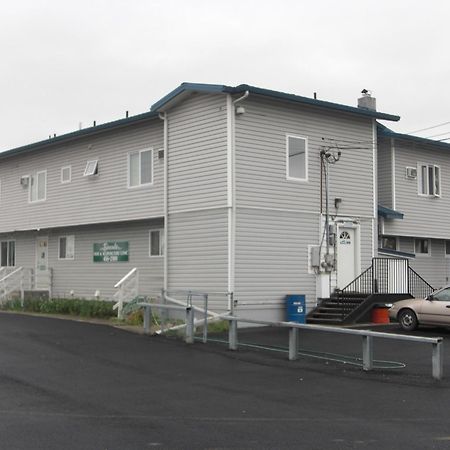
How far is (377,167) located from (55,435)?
19.3 metres

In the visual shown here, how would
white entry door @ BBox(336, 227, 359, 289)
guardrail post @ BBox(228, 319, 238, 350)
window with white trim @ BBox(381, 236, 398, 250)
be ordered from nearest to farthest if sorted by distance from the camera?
1. guardrail post @ BBox(228, 319, 238, 350)
2. white entry door @ BBox(336, 227, 359, 289)
3. window with white trim @ BBox(381, 236, 398, 250)

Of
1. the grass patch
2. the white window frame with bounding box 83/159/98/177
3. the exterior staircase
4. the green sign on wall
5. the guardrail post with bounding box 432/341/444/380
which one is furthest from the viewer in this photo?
the green sign on wall

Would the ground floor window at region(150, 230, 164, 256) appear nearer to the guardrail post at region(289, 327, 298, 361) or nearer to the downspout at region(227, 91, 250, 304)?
the downspout at region(227, 91, 250, 304)

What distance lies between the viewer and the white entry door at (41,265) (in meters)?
28.3

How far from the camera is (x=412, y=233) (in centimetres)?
2538

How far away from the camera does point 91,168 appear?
80.8 feet

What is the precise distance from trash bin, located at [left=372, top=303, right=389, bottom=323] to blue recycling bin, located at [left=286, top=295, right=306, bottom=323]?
2.41m

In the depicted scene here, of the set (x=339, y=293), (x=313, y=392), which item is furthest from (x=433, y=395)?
(x=339, y=293)

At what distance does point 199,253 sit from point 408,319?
20.5 feet

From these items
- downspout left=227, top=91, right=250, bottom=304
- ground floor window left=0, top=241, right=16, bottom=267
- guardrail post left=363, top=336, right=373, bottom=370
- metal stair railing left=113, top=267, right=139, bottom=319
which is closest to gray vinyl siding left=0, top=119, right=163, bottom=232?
ground floor window left=0, top=241, right=16, bottom=267

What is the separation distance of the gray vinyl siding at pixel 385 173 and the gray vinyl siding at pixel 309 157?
7.93ft

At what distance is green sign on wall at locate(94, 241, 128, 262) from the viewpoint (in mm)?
24594

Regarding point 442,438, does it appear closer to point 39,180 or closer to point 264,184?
point 264,184

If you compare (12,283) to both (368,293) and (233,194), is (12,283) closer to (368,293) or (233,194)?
(233,194)
